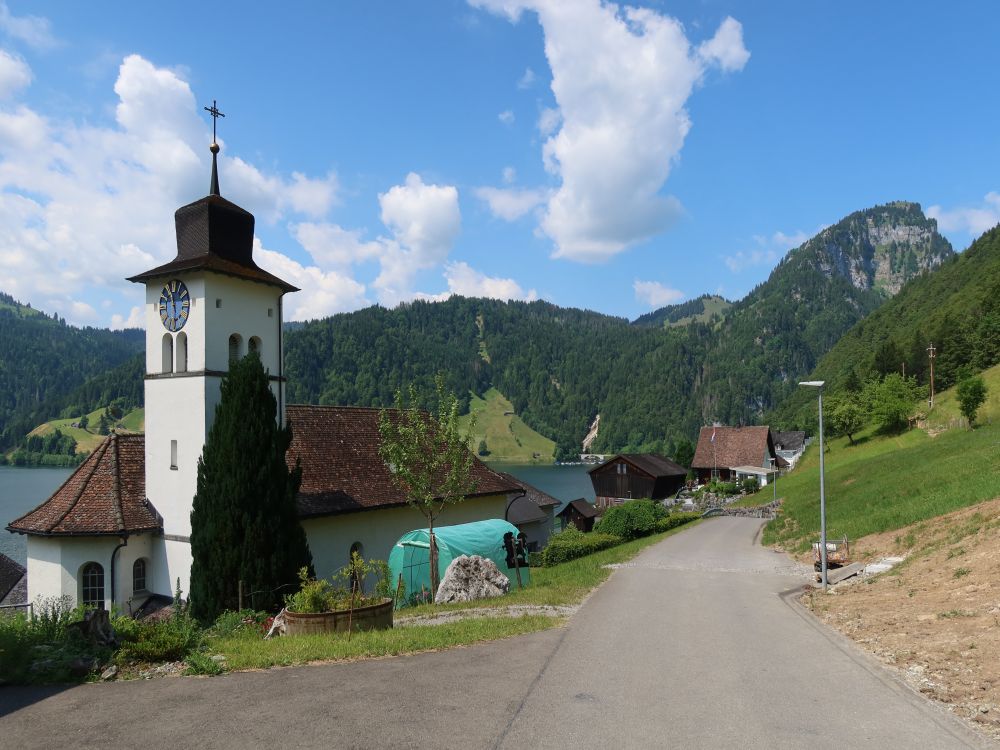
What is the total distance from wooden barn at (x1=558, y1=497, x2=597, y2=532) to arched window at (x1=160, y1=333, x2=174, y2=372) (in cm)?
4773

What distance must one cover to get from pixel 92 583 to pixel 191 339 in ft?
27.4

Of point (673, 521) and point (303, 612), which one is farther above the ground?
point (303, 612)

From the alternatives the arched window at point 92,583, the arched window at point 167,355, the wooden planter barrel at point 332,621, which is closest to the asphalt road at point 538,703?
the wooden planter barrel at point 332,621

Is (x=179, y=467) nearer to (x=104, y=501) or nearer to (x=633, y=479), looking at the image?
(x=104, y=501)

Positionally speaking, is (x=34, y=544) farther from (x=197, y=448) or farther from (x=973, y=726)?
(x=973, y=726)

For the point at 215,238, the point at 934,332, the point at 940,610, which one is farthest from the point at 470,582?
the point at 934,332

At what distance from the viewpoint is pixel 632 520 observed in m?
42.5

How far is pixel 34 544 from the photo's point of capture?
2139 centimetres

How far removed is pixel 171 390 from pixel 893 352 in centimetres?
9554

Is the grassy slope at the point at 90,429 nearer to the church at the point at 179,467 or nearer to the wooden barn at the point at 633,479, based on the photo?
the wooden barn at the point at 633,479

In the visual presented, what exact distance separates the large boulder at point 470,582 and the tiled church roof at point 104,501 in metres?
10.2

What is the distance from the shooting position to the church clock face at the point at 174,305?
76.1ft

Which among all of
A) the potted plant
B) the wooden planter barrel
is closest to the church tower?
the potted plant

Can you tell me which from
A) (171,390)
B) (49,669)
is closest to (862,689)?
(49,669)
